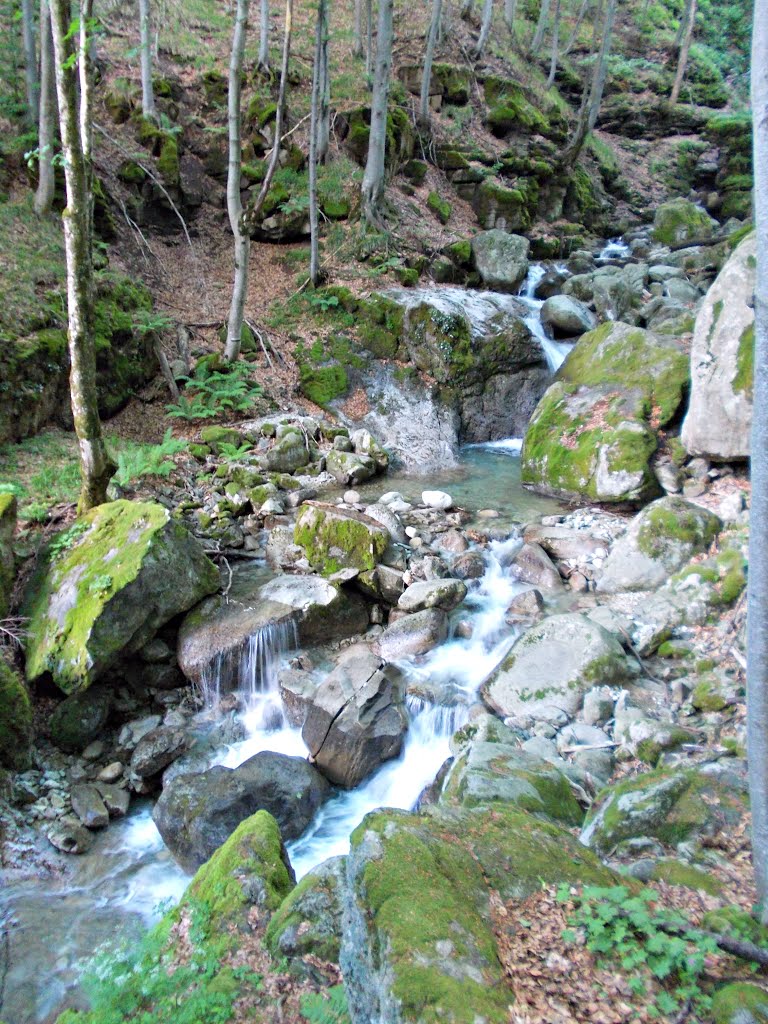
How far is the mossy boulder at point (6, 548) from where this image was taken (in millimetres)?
6234

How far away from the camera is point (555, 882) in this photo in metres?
2.80

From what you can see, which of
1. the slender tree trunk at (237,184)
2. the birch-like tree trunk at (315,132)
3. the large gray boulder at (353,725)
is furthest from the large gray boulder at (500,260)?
the large gray boulder at (353,725)

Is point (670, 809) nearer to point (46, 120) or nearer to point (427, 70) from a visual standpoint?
point (46, 120)

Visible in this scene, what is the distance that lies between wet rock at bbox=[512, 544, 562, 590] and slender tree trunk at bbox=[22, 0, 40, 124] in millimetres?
12963

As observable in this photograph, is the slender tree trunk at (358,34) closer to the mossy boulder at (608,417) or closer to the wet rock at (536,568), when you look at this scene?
the mossy boulder at (608,417)

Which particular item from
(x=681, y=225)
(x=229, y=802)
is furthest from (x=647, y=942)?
(x=681, y=225)

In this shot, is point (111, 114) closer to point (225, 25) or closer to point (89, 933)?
point (225, 25)

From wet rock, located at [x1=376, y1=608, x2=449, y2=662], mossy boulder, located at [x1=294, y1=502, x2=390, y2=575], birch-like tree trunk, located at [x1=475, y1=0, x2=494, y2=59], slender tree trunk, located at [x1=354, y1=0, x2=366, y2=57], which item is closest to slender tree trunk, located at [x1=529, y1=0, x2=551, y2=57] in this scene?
birch-like tree trunk, located at [x1=475, y1=0, x2=494, y2=59]

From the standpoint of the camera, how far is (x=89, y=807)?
536 cm

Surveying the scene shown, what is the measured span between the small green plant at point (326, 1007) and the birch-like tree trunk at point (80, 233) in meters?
5.83

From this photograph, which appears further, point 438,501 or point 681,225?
point 681,225

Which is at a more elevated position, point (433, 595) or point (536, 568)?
point (536, 568)

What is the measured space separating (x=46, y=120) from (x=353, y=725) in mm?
11748

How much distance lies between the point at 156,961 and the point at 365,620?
4382 mm
